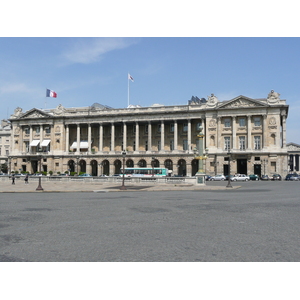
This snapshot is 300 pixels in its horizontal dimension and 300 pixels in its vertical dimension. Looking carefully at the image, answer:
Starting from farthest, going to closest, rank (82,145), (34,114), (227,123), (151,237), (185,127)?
1. (34,114)
2. (82,145)
3. (185,127)
4. (227,123)
5. (151,237)

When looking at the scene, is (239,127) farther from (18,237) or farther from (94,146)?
(18,237)

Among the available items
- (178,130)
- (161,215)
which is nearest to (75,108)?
(178,130)

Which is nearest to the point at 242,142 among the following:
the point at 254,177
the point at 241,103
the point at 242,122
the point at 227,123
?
the point at 242,122

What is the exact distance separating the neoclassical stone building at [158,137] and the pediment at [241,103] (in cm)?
21

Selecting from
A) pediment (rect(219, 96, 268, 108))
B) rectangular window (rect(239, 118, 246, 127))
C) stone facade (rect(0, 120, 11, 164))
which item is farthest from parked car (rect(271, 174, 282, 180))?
stone facade (rect(0, 120, 11, 164))

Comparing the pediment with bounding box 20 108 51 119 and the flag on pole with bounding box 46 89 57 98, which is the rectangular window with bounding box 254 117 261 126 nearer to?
the flag on pole with bounding box 46 89 57 98

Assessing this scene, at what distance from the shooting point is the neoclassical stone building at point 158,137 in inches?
3076

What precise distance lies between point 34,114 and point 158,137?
34.9 meters

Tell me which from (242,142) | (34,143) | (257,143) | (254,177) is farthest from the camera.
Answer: (34,143)

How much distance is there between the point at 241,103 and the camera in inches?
3147

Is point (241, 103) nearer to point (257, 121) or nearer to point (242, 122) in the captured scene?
point (242, 122)

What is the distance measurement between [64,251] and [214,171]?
244 ft

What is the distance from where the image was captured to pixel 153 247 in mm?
8648

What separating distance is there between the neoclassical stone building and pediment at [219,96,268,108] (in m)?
0.21
